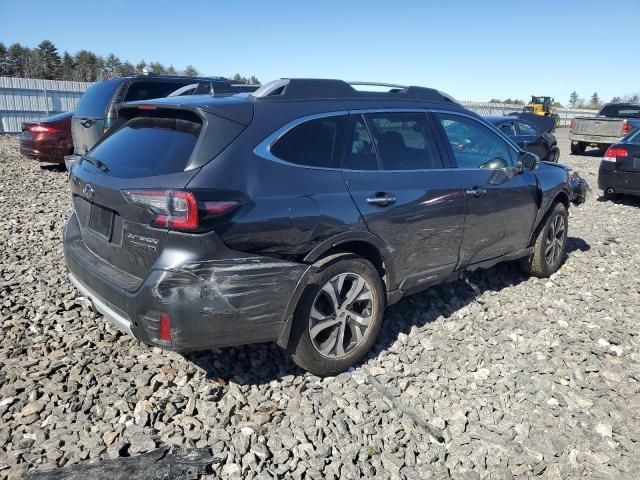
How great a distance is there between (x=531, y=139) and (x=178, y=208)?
1381 centimetres

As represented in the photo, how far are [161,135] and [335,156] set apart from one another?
109 cm

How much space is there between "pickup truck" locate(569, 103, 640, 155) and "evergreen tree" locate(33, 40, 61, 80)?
58.2 meters

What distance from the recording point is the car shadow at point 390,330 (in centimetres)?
349

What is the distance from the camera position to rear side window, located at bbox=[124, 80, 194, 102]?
323 inches

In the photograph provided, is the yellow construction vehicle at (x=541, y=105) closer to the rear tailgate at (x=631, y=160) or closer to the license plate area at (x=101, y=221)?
the rear tailgate at (x=631, y=160)

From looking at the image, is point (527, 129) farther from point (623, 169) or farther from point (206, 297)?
point (206, 297)

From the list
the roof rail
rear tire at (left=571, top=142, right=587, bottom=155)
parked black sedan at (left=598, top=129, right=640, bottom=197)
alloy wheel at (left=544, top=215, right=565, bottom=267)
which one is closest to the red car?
the roof rail

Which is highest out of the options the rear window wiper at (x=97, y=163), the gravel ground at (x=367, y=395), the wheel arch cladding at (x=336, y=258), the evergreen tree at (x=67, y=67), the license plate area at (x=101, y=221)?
the evergreen tree at (x=67, y=67)

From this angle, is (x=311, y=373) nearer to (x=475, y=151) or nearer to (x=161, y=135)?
(x=161, y=135)

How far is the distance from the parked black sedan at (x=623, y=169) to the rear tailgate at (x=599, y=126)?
8.16m

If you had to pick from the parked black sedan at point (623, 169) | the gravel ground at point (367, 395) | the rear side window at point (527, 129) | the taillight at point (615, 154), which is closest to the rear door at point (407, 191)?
the gravel ground at point (367, 395)

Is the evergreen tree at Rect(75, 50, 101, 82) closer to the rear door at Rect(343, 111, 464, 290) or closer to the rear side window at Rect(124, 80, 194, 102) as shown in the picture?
the rear side window at Rect(124, 80, 194, 102)

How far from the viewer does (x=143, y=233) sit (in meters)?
2.83

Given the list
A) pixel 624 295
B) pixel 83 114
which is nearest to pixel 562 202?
pixel 624 295
